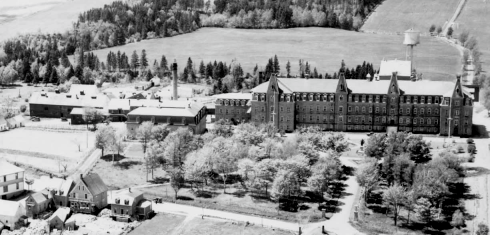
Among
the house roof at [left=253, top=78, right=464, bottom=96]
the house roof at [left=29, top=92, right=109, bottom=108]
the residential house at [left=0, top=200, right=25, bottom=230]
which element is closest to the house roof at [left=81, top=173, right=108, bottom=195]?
the residential house at [left=0, top=200, right=25, bottom=230]

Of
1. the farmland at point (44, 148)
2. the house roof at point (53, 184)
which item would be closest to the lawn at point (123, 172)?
the farmland at point (44, 148)

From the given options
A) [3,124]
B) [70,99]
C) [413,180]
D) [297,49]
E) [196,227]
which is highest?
[297,49]

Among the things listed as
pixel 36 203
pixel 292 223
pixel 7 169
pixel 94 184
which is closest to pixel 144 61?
pixel 7 169

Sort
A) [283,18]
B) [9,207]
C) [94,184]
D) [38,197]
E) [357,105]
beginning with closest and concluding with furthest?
[9,207]
[38,197]
[94,184]
[357,105]
[283,18]

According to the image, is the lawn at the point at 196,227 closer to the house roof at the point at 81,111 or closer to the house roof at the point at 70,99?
the house roof at the point at 81,111

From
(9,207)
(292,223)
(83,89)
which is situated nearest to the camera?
(292,223)

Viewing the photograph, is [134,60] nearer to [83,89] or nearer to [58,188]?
[83,89]

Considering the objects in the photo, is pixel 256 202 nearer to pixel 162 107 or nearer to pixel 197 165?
pixel 197 165
